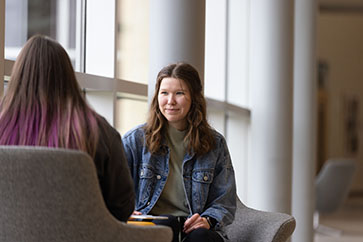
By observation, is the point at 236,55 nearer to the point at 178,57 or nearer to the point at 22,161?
the point at 178,57

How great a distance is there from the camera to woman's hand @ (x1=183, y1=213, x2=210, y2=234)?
96.4 inches

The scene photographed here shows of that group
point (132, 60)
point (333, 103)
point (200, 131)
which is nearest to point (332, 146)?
point (333, 103)

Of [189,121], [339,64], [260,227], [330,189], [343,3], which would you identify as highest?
[343,3]

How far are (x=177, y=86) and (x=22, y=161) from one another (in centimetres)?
100

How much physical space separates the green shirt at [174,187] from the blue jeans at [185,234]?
6 cm

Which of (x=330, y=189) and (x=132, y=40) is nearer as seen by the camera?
(x=132, y=40)

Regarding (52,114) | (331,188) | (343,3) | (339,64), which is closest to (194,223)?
(52,114)

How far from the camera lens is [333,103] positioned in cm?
1377

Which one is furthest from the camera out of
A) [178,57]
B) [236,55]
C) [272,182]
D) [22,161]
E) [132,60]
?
[236,55]

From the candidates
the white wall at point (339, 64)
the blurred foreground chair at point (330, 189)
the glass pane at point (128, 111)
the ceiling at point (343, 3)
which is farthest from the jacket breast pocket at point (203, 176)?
the white wall at point (339, 64)

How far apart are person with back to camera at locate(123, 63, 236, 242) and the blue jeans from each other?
30 millimetres

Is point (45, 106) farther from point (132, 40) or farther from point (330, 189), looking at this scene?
point (330, 189)

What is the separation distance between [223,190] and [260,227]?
33 cm

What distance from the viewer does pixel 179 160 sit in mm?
2605
